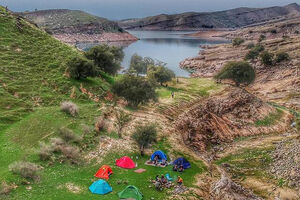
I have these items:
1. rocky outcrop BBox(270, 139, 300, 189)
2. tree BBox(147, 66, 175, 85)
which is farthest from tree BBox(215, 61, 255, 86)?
rocky outcrop BBox(270, 139, 300, 189)

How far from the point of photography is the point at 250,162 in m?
49.0

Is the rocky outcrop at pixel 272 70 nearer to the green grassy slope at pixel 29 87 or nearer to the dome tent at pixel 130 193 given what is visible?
the green grassy slope at pixel 29 87

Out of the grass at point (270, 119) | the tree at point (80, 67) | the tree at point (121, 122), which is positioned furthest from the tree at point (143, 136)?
the grass at point (270, 119)

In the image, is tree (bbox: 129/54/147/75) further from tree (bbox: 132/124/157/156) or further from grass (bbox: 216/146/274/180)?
tree (bbox: 132/124/157/156)

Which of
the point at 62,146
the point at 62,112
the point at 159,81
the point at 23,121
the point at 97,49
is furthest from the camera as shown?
the point at 159,81

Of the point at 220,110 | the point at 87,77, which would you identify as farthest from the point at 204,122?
the point at 87,77

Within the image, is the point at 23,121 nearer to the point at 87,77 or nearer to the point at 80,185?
the point at 80,185

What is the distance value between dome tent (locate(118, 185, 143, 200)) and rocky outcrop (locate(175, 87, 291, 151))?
2420cm

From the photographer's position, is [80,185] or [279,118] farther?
[279,118]

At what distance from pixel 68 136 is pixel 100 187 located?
461 inches

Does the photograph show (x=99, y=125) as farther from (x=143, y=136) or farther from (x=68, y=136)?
(x=143, y=136)

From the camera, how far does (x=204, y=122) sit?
61.9 metres

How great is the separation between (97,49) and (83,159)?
134 feet

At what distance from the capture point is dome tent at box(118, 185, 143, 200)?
3172 cm
